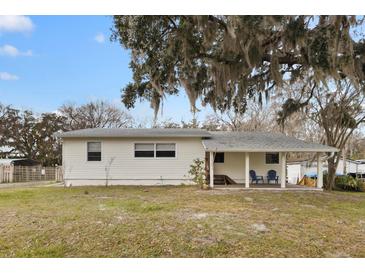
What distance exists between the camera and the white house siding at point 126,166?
49.0 ft

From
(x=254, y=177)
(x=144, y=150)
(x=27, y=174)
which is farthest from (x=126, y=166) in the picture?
(x=27, y=174)

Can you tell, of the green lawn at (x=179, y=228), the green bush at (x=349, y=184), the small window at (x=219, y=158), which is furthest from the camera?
the green bush at (x=349, y=184)

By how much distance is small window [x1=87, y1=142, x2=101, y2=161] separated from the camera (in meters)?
15.0

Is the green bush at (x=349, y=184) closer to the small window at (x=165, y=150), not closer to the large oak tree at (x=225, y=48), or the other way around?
the large oak tree at (x=225, y=48)

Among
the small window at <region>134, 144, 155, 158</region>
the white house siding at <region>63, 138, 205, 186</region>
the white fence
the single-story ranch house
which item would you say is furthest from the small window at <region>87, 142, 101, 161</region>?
the white fence

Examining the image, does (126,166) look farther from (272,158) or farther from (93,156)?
(272,158)

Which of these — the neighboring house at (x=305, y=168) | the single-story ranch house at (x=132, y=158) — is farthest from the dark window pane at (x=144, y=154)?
the neighboring house at (x=305, y=168)

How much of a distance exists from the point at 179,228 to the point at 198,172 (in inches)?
314

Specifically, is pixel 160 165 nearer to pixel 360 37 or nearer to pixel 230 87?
pixel 230 87

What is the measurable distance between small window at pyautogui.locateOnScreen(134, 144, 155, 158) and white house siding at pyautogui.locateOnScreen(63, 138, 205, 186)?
0.20 m

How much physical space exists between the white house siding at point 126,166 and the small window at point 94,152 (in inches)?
6.1

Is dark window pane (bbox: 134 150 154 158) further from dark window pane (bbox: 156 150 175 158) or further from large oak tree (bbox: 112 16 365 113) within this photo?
large oak tree (bbox: 112 16 365 113)

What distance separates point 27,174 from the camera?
2414 centimetres
